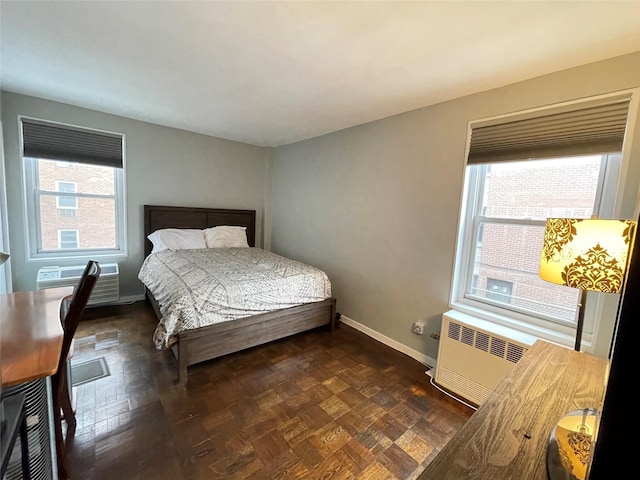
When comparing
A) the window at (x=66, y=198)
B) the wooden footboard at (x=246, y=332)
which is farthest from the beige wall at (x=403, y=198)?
the window at (x=66, y=198)

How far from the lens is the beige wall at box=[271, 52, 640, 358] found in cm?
178

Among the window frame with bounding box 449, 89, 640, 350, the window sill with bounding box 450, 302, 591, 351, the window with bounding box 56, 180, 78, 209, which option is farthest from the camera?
the window with bounding box 56, 180, 78, 209

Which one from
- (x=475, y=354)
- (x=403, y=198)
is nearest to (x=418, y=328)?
(x=475, y=354)

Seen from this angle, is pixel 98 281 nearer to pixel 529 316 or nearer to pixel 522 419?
pixel 522 419

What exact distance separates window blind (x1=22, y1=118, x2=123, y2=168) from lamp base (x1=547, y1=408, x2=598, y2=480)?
166 inches

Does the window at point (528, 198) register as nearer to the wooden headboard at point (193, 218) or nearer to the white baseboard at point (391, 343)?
the white baseboard at point (391, 343)

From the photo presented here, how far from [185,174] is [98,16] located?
2.34 m

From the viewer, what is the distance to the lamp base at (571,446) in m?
0.67

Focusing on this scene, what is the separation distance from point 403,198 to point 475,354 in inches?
55.5

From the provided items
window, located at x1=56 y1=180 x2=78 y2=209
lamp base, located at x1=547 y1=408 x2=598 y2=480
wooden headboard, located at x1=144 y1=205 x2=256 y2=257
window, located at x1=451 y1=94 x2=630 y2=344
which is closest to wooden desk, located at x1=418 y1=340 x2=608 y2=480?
lamp base, located at x1=547 y1=408 x2=598 y2=480

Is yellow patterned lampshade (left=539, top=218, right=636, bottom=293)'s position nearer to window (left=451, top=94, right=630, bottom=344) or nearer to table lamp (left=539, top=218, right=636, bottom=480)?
table lamp (left=539, top=218, right=636, bottom=480)

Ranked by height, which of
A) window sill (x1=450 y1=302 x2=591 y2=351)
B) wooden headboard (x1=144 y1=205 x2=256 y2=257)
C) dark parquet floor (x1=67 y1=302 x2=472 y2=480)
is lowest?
dark parquet floor (x1=67 y1=302 x2=472 y2=480)

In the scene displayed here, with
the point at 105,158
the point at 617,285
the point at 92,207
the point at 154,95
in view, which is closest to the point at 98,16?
the point at 154,95

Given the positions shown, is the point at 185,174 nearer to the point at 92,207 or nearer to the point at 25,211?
the point at 92,207
